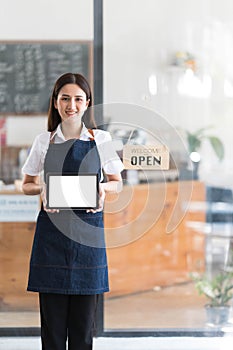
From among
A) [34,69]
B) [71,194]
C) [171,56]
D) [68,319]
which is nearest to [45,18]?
[34,69]

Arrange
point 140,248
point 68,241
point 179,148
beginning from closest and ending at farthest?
point 68,241
point 179,148
point 140,248

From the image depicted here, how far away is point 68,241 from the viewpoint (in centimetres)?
321

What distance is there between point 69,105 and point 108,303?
1270 millimetres

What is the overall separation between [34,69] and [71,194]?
1020 millimetres

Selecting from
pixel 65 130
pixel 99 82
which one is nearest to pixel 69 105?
pixel 65 130

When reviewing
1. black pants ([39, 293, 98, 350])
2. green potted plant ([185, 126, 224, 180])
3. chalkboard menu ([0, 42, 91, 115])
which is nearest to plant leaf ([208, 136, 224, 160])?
green potted plant ([185, 126, 224, 180])

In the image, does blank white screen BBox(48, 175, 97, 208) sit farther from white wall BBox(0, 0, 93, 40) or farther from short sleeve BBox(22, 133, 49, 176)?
white wall BBox(0, 0, 93, 40)

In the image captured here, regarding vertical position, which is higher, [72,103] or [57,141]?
[72,103]

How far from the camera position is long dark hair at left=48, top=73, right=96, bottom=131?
10.8 feet

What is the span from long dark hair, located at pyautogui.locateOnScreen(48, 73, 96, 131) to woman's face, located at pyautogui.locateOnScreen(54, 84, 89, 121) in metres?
0.02

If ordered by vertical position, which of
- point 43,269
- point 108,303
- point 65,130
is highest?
point 65,130

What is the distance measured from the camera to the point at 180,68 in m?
4.09

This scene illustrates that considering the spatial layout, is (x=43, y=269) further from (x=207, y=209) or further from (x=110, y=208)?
(x=207, y=209)

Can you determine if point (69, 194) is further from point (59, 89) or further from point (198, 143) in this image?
point (198, 143)
